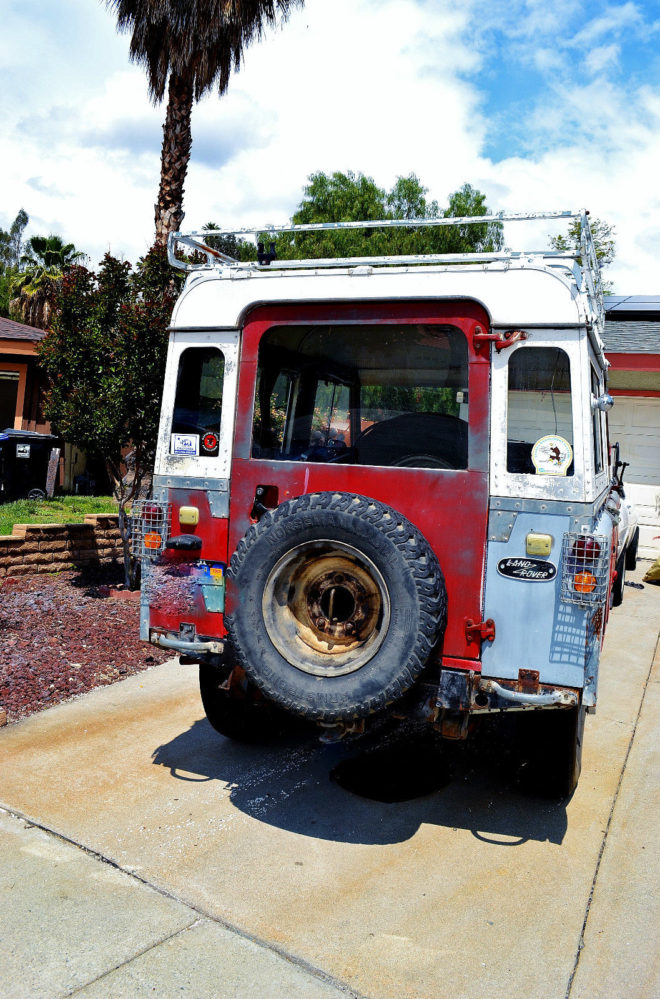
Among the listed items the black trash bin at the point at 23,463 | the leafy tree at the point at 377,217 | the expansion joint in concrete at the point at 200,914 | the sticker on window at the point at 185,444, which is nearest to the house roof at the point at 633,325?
the leafy tree at the point at 377,217

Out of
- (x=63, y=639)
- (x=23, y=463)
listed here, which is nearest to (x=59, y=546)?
(x=63, y=639)

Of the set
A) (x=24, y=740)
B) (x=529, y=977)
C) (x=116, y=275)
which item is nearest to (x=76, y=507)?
(x=116, y=275)

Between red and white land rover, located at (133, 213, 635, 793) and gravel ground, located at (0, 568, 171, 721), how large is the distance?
2029 mm

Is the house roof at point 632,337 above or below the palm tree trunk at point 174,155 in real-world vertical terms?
below

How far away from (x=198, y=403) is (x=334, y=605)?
140 centimetres

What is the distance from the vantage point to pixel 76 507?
13.0m

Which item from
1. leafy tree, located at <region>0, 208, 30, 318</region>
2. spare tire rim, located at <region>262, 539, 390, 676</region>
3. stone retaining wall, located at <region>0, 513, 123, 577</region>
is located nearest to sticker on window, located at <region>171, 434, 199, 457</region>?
spare tire rim, located at <region>262, 539, 390, 676</region>

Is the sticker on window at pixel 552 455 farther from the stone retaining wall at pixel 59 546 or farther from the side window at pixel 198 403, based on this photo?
the stone retaining wall at pixel 59 546

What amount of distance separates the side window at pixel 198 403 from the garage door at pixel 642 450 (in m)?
11.6

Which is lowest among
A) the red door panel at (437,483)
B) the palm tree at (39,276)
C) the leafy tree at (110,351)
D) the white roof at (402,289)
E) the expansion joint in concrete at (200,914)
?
the expansion joint in concrete at (200,914)

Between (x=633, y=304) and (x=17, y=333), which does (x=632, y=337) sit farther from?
(x=17, y=333)

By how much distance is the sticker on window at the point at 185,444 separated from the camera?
431 centimetres

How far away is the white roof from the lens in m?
3.67

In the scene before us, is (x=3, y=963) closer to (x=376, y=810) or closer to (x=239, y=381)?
(x=376, y=810)
